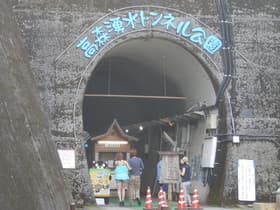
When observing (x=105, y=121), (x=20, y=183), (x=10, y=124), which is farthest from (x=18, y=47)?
(x=105, y=121)

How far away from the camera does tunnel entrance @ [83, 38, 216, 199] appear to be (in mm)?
18594

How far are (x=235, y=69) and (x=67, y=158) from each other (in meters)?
6.33

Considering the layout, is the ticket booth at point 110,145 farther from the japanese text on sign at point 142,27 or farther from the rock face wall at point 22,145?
the rock face wall at point 22,145

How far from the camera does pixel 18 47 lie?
1273 centimetres

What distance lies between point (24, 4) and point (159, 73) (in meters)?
7.51

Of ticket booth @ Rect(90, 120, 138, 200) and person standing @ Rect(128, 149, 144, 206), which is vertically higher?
ticket booth @ Rect(90, 120, 138, 200)

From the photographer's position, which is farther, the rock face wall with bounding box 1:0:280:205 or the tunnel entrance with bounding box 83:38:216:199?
the tunnel entrance with bounding box 83:38:216:199

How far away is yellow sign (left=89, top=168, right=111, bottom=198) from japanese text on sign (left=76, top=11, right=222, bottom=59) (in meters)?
4.01

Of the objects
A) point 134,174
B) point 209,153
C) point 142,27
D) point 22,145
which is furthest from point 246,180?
point 22,145

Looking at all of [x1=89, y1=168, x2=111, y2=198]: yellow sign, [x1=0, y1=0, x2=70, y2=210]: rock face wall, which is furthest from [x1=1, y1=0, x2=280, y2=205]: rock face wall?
[x1=0, y1=0, x2=70, y2=210]: rock face wall

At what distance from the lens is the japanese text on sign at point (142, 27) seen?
1644 cm

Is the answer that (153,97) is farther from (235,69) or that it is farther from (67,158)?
(67,158)

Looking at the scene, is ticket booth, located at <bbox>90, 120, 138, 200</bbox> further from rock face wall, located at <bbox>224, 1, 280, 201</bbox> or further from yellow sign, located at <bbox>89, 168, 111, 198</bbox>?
rock face wall, located at <bbox>224, 1, 280, 201</bbox>

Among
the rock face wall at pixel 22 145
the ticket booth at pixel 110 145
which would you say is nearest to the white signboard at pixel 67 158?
the rock face wall at pixel 22 145
